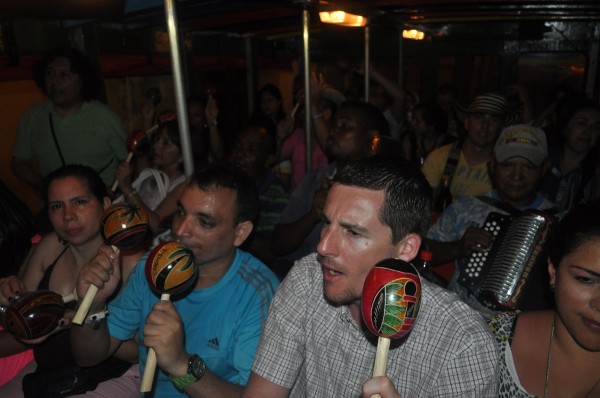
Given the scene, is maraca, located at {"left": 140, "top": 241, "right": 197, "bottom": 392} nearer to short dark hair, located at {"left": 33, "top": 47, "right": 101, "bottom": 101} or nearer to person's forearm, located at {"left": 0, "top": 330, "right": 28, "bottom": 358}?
person's forearm, located at {"left": 0, "top": 330, "right": 28, "bottom": 358}

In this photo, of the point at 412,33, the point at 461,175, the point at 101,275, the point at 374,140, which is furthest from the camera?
the point at 412,33

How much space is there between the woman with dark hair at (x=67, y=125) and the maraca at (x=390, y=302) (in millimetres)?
3791

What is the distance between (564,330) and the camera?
194cm

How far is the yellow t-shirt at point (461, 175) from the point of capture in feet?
13.2

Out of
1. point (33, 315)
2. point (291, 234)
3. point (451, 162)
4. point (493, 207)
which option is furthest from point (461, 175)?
point (33, 315)

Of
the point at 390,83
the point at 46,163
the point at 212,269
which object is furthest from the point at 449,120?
the point at 212,269

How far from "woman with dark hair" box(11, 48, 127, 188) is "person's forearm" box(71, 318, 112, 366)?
2.57 m

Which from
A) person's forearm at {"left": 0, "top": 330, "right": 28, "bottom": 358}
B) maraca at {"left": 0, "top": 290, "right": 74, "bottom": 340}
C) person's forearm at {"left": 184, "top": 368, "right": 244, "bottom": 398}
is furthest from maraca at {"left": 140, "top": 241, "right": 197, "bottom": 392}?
person's forearm at {"left": 0, "top": 330, "right": 28, "bottom": 358}

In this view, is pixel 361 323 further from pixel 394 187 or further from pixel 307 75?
pixel 307 75

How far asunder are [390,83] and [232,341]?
4184 mm

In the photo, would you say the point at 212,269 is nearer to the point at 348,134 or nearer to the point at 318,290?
the point at 318,290

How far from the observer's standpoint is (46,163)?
4582 millimetres

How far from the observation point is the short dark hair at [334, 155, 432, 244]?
1728 millimetres

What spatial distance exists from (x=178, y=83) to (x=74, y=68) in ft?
8.36
